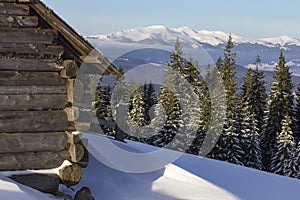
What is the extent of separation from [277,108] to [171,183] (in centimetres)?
3101

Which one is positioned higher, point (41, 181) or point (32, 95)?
point (32, 95)

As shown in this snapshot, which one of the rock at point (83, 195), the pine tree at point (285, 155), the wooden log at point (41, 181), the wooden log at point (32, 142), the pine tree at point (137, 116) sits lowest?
the pine tree at point (285, 155)

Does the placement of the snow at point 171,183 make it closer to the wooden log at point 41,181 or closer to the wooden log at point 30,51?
the wooden log at point 41,181

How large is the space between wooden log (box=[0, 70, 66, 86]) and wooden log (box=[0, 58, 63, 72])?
0.25 feet

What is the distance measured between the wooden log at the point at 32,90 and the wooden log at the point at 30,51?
595 mm

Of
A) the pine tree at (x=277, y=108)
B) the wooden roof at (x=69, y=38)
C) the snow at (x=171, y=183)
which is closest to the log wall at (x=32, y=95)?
the wooden roof at (x=69, y=38)

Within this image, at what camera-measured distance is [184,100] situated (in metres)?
34.5

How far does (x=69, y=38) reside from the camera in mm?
8945

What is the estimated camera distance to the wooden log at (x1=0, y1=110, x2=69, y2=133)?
8367 millimetres

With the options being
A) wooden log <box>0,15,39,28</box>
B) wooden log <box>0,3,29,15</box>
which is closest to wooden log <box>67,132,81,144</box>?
wooden log <box>0,15,39,28</box>

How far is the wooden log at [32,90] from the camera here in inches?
329

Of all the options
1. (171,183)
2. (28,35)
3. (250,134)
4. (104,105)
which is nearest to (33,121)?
(28,35)

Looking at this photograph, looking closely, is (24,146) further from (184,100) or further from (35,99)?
(184,100)

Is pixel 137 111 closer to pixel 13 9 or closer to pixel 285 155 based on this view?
pixel 285 155
